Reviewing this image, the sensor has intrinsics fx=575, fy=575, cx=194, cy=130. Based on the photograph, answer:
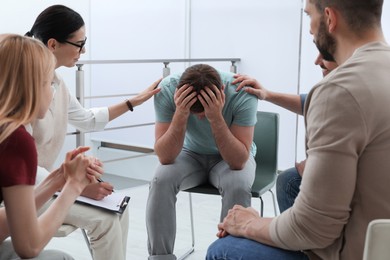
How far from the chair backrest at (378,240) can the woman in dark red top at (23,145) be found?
0.71 metres

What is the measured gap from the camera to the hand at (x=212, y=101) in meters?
2.26

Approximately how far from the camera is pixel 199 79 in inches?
89.4

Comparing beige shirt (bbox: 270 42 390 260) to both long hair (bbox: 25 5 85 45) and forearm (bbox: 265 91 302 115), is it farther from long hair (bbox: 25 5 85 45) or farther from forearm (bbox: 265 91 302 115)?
long hair (bbox: 25 5 85 45)

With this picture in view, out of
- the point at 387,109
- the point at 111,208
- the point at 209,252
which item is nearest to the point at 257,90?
the point at 111,208

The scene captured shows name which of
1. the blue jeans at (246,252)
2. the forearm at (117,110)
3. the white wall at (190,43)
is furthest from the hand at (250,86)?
the white wall at (190,43)

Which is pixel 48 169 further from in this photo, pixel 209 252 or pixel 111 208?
pixel 209 252

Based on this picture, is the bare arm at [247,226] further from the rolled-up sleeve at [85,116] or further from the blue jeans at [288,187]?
the rolled-up sleeve at [85,116]

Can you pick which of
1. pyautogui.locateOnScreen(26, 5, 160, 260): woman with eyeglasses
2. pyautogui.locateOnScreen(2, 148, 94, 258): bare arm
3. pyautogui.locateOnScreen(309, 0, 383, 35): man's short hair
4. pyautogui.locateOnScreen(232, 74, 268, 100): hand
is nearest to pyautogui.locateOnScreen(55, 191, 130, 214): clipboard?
pyautogui.locateOnScreen(26, 5, 160, 260): woman with eyeglasses

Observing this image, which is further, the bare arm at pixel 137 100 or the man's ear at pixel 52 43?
the bare arm at pixel 137 100

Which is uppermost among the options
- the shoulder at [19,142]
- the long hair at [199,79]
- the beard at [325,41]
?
the beard at [325,41]

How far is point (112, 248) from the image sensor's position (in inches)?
75.9

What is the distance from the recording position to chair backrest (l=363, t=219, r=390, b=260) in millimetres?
1003

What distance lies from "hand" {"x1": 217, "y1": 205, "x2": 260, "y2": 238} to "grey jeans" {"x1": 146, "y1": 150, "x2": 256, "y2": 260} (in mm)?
729

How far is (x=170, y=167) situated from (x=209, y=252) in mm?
949
